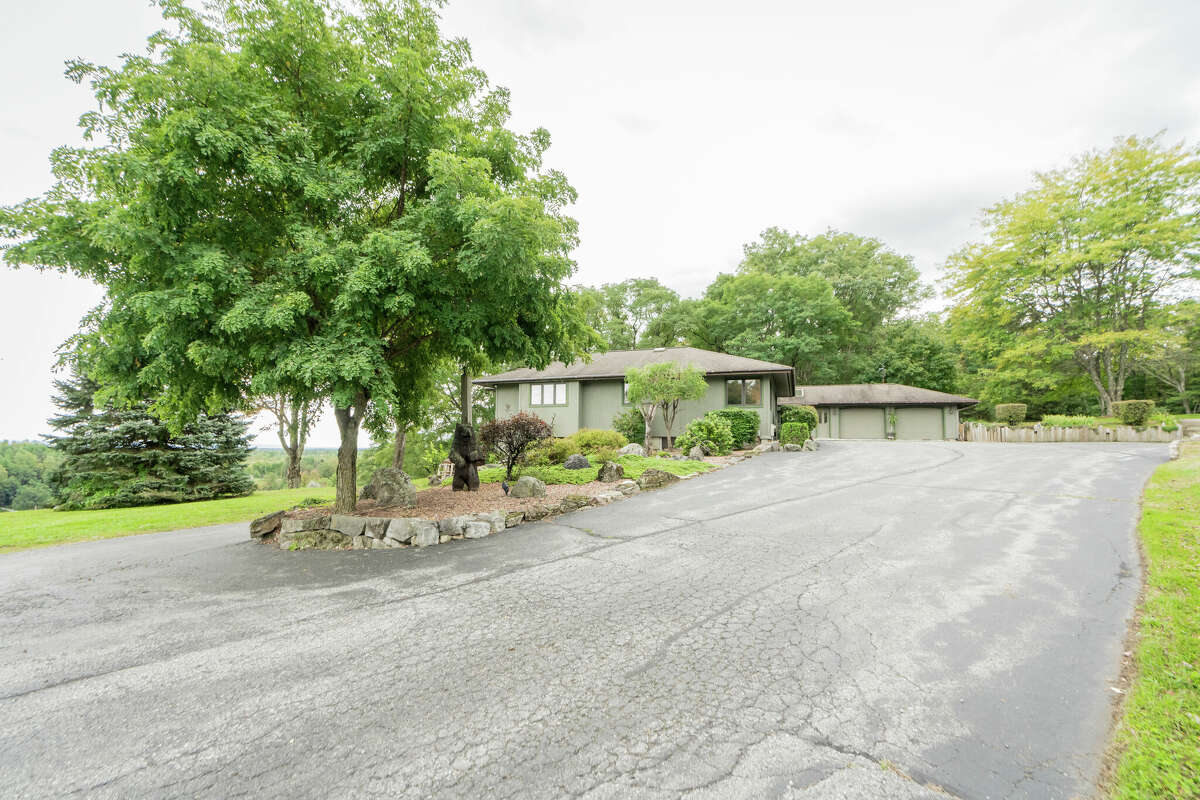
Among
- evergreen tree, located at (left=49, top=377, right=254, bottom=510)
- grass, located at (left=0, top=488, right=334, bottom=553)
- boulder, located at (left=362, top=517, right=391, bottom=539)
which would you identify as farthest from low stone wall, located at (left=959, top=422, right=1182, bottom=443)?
evergreen tree, located at (left=49, top=377, right=254, bottom=510)

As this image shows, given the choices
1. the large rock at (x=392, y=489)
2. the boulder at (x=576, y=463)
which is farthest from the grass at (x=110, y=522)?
the boulder at (x=576, y=463)

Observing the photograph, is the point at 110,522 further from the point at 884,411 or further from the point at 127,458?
the point at 884,411

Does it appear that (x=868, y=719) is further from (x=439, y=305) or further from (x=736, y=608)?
(x=439, y=305)

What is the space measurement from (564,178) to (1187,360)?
1620 inches

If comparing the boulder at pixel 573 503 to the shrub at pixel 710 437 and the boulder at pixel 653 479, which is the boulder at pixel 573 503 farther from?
the shrub at pixel 710 437

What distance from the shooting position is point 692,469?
11.6 m

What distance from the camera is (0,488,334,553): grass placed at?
772 cm


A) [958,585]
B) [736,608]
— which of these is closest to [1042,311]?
[958,585]

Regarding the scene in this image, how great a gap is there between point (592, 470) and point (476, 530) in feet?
14.8

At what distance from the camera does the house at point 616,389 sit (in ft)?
61.3

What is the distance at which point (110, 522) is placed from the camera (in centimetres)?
916

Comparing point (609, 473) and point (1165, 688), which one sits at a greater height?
point (609, 473)

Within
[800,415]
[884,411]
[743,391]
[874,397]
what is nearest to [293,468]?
[743,391]

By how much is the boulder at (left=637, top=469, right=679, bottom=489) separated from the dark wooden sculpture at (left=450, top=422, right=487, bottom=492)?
3569 millimetres
